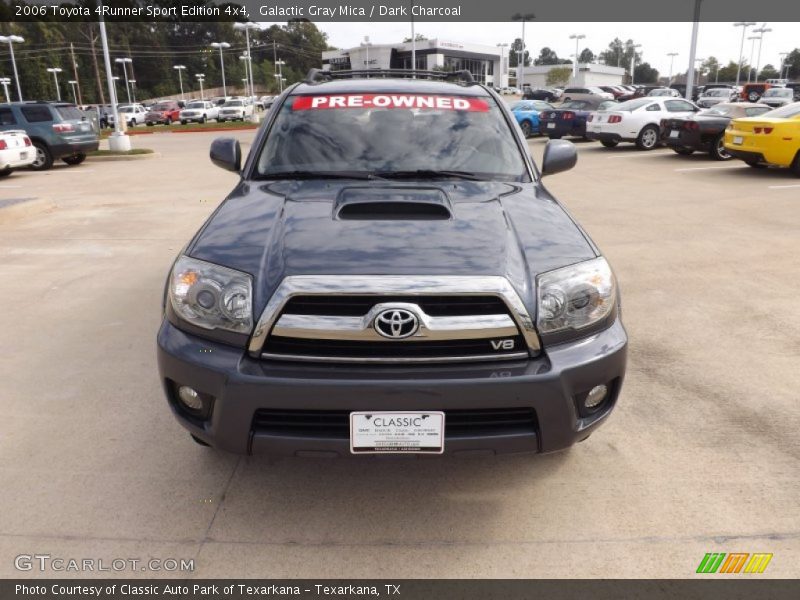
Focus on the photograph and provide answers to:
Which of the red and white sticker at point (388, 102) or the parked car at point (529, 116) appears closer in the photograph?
the red and white sticker at point (388, 102)

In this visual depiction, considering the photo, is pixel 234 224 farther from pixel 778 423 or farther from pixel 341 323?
pixel 778 423

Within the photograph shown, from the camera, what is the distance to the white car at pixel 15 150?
43.9 feet

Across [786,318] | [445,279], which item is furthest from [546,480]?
[786,318]

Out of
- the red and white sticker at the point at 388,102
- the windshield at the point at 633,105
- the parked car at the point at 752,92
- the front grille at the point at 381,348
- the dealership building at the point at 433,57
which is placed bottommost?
the parked car at the point at 752,92

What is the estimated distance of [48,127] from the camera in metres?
15.5

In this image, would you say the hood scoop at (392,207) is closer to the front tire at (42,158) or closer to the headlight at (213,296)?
the headlight at (213,296)

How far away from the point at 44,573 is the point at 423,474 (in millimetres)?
1554

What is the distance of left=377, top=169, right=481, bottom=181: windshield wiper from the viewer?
11.3 ft

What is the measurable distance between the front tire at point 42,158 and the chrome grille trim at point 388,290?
1577cm

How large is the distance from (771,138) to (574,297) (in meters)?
11.5

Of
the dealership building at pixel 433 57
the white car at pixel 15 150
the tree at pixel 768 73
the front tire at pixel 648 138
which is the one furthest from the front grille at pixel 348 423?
the tree at pixel 768 73

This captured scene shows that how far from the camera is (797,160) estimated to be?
39.4ft

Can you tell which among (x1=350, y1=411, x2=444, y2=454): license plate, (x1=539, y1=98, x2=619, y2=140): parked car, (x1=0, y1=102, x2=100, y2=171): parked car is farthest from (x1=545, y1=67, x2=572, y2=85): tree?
(x1=350, y1=411, x2=444, y2=454): license plate

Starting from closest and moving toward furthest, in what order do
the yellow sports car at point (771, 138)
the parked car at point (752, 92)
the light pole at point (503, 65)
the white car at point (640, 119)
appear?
1. the yellow sports car at point (771, 138)
2. the white car at point (640, 119)
3. the parked car at point (752, 92)
4. the light pole at point (503, 65)
